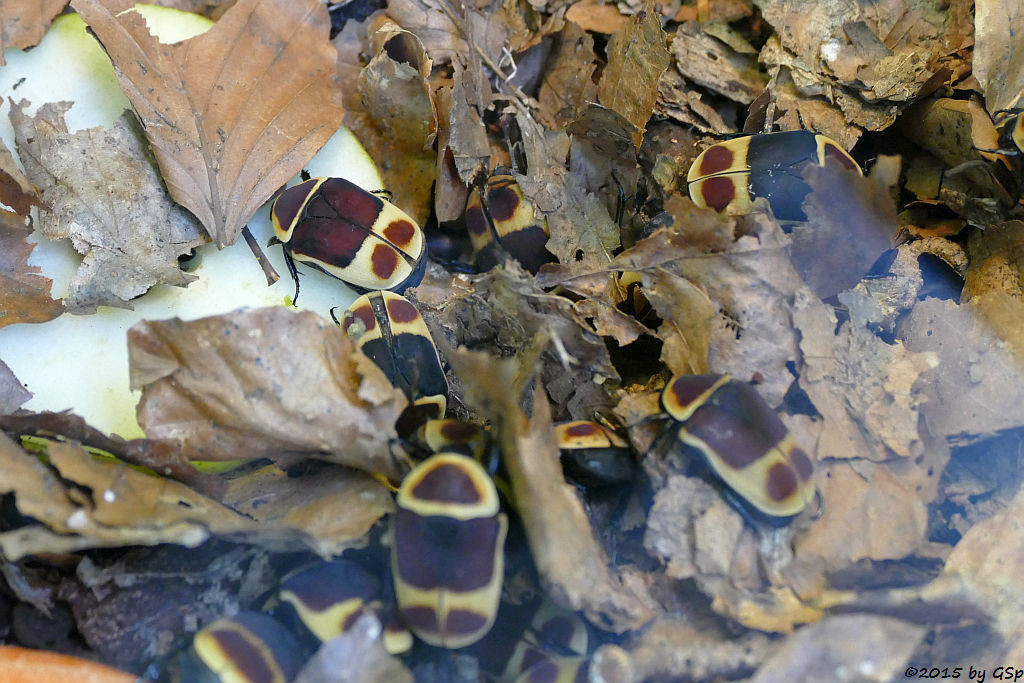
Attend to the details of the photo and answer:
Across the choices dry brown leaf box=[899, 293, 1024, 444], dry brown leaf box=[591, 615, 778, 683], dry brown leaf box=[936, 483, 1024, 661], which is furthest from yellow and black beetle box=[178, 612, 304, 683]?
dry brown leaf box=[899, 293, 1024, 444]

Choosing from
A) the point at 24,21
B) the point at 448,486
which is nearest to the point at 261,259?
the point at 24,21

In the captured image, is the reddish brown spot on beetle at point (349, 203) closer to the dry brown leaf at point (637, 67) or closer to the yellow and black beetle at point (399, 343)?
the yellow and black beetle at point (399, 343)

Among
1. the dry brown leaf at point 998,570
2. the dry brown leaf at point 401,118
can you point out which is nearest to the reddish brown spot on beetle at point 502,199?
the dry brown leaf at point 401,118

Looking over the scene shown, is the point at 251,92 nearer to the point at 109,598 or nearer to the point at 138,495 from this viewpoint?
the point at 138,495

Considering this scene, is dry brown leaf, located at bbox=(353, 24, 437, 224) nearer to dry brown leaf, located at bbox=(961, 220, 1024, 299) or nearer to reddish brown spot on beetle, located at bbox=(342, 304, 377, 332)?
reddish brown spot on beetle, located at bbox=(342, 304, 377, 332)

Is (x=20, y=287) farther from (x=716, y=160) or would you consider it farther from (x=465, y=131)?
(x=716, y=160)

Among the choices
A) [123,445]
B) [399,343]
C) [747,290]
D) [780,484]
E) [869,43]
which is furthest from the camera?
[869,43]
